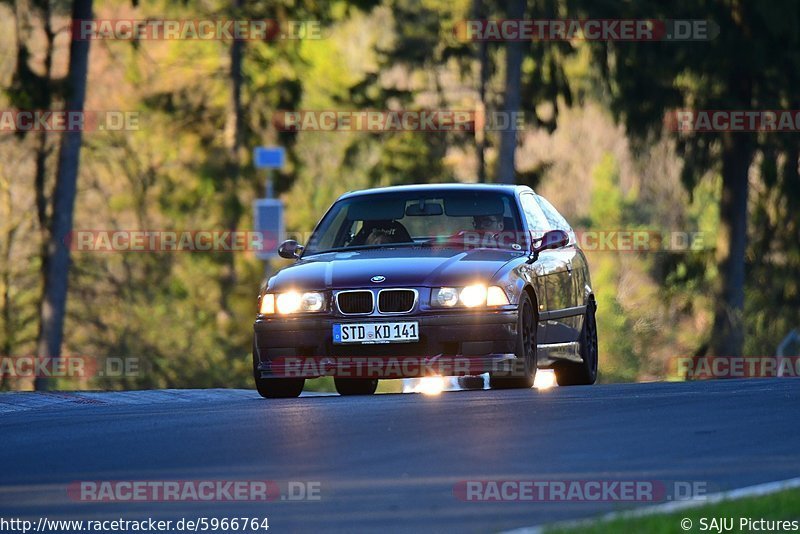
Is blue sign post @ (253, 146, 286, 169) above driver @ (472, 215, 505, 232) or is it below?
above

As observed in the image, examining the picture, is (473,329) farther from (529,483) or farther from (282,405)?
(529,483)

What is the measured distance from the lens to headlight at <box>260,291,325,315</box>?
14.3 meters

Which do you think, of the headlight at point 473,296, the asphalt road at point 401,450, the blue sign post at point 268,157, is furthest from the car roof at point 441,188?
the blue sign post at point 268,157

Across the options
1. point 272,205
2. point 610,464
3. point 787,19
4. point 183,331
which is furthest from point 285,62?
point 610,464

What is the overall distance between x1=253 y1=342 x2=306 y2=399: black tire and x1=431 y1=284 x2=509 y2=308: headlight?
1.38 meters

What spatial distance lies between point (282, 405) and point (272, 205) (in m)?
14.1

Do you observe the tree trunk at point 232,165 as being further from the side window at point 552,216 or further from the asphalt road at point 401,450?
the asphalt road at point 401,450

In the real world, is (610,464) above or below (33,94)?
below

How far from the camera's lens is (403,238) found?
50.9 feet

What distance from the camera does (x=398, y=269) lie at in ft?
47.1

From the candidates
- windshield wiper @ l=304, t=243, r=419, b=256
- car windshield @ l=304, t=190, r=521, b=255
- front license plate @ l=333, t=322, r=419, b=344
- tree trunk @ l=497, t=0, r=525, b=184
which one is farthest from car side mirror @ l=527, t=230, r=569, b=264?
tree trunk @ l=497, t=0, r=525, b=184

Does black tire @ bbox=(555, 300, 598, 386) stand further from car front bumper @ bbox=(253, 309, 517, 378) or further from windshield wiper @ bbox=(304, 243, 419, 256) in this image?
car front bumper @ bbox=(253, 309, 517, 378)

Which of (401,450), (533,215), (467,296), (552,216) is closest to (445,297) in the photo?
(467,296)

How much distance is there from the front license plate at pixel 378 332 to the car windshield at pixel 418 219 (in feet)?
4.38
